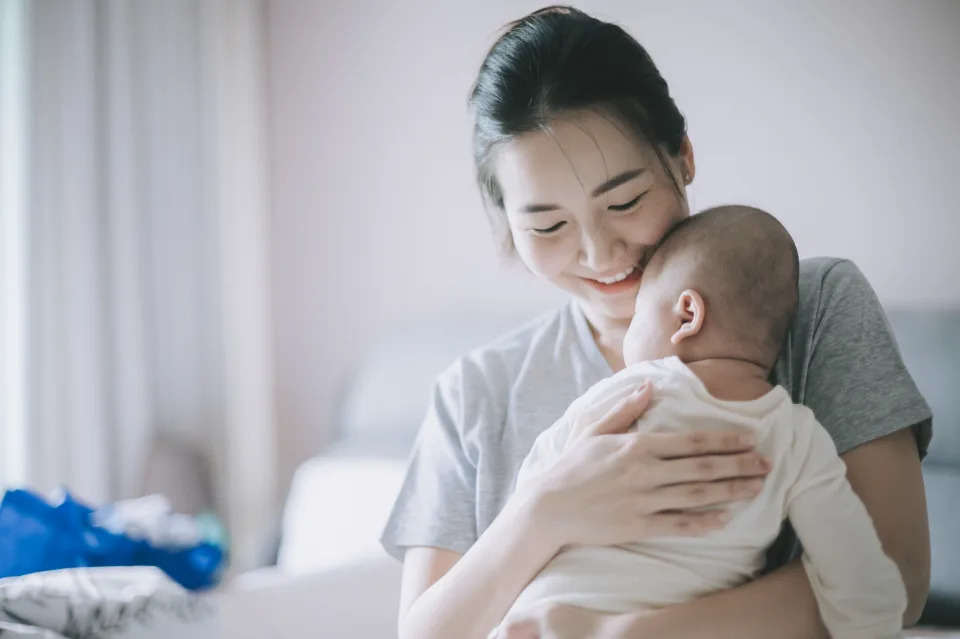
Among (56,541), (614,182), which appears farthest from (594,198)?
(56,541)

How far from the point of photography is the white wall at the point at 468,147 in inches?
67.7

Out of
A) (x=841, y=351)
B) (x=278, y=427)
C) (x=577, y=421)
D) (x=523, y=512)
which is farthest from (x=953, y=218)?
(x=278, y=427)

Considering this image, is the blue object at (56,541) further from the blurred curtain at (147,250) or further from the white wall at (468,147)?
the white wall at (468,147)

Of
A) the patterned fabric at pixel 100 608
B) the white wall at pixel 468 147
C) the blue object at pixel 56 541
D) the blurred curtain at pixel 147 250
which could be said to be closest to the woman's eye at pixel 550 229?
the patterned fabric at pixel 100 608

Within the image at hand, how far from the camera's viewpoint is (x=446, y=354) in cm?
213

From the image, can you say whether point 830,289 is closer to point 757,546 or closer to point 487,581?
point 757,546

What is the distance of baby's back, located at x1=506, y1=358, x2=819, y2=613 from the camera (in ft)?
2.89

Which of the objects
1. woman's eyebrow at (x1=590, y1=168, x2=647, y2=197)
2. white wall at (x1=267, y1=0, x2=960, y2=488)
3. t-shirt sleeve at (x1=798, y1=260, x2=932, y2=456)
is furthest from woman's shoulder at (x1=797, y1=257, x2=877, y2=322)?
white wall at (x1=267, y1=0, x2=960, y2=488)

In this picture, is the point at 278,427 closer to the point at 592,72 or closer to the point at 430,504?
the point at 430,504

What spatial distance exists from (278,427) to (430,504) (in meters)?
1.73

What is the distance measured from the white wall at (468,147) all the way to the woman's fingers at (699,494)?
3.46 feet

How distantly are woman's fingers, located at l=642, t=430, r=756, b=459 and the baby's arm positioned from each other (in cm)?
6

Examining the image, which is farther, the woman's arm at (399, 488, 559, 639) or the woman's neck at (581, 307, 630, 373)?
the woman's neck at (581, 307, 630, 373)

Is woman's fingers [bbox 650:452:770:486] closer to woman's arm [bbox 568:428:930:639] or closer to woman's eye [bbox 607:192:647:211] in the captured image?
woman's arm [bbox 568:428:930:639]
